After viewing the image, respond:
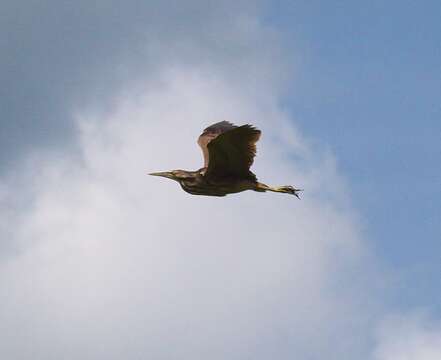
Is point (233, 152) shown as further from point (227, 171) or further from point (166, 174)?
point (166, 174)

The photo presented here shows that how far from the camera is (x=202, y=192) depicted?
917 inches

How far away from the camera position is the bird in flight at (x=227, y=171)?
21.7m

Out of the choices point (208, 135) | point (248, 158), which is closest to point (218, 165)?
point (248, 158)

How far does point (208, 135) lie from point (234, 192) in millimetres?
3458

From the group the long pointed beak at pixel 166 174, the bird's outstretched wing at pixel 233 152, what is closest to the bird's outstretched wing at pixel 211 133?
the long pointed beak at pixel 166 174

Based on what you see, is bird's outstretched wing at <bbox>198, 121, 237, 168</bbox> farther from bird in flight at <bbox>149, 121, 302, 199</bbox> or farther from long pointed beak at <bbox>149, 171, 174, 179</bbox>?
bird in flight at <bbox>149, 121, 302, 199</bbox>

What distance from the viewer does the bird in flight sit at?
71.2ft

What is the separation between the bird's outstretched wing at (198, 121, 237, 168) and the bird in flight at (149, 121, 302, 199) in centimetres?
196

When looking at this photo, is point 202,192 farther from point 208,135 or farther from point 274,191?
point 208,135

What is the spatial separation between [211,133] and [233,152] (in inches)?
171

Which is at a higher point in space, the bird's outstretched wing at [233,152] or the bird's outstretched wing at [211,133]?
the bird's outstretched wing at [211,133]

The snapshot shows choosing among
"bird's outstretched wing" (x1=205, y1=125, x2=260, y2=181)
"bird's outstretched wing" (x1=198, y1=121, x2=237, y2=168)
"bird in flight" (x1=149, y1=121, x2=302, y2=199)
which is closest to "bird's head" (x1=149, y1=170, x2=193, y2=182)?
"bird in flight" (x1=149, y1=121, x2=302, y2=199)

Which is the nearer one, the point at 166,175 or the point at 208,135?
the point at 166,175

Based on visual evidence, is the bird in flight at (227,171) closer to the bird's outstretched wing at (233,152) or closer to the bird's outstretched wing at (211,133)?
the bird's outstretched wing at (233,152)
